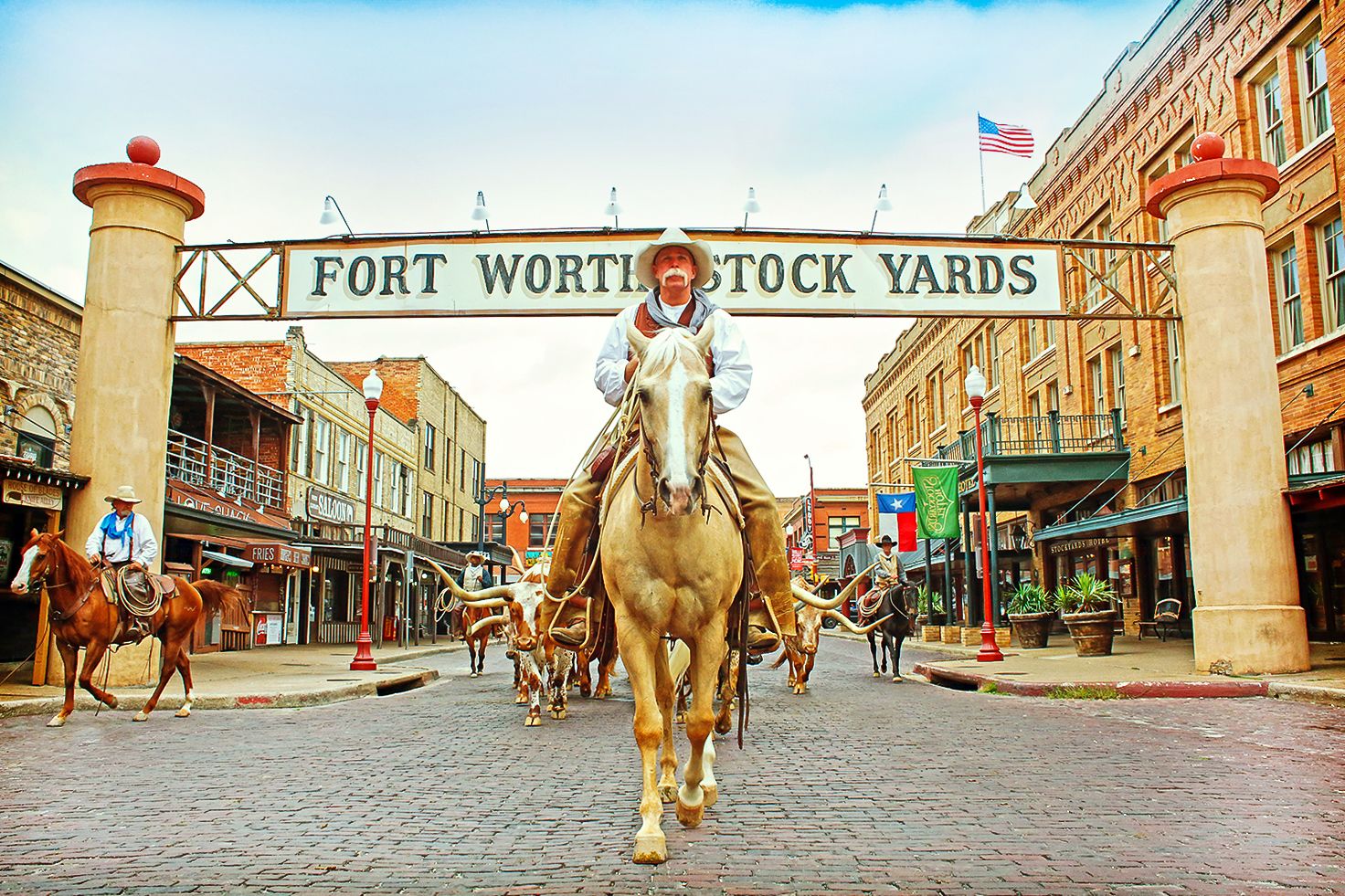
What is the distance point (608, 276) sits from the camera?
15.4 meters

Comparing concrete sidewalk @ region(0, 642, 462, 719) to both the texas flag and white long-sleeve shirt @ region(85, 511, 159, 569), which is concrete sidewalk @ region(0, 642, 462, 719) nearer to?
white long-sleeve shirt @ region(85, 511, 159, 569)

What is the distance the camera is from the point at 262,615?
3056 centimetres

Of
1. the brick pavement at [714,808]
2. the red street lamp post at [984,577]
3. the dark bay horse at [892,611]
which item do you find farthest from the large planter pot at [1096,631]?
the brick pavement at [714,808]

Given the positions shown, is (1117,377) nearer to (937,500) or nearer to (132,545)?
(937,500)

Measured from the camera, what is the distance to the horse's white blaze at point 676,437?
15.3ft

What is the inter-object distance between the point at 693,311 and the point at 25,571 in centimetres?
864

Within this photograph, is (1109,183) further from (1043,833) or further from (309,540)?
(1043,833)

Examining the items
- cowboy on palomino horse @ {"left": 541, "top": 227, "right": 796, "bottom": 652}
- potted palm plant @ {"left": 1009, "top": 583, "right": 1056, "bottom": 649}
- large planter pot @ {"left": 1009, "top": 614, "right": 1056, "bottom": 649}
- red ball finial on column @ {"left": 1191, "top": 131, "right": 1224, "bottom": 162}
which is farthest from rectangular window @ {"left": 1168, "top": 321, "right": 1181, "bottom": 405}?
cowboy on palomino horse @ {"left": 541, "top": 227, "right": 796, "bottom": 652}

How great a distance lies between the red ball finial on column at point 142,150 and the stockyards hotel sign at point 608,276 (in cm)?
242

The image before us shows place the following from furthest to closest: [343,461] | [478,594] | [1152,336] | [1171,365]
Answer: [343,461] → [1152,336] → [1171,365] → [478,594]

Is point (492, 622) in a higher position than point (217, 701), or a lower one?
higher

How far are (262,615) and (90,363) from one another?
17077 millimetres

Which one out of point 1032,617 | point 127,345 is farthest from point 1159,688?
point 127,345

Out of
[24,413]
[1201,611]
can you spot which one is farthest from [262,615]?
[1201,611]
